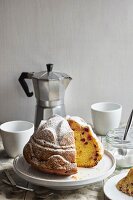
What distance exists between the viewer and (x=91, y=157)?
1512 mm

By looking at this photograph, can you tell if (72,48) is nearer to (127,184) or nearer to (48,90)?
(48,90)

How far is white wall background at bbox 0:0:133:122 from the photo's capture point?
193 centimetres

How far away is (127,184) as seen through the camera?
1383 millimetres

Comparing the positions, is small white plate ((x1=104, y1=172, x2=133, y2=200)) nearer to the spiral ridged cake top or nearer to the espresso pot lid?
the spiral ridged cake top

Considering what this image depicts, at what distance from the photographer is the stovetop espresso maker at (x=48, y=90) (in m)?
1.85

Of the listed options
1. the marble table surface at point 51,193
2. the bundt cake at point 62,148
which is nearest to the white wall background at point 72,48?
the bundt cake at point 62,148

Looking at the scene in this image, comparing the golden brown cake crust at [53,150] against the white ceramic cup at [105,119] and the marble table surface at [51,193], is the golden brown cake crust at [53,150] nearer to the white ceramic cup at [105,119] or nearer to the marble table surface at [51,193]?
the marble table surface at [51,193]

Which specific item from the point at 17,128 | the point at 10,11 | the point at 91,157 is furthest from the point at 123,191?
the point at 10,11

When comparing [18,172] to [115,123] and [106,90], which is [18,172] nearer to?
[115,123]

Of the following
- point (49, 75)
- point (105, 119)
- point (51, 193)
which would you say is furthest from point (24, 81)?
point (51, 193)

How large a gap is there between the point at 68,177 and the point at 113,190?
142 millimetres

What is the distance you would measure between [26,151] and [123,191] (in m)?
0.31

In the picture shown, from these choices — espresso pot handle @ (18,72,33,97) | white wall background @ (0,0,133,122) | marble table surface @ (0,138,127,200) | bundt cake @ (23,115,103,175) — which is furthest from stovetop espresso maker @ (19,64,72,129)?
marble table surface @ (0,138,127,200)

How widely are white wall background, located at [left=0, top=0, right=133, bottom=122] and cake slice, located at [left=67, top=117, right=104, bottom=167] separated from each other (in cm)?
52
